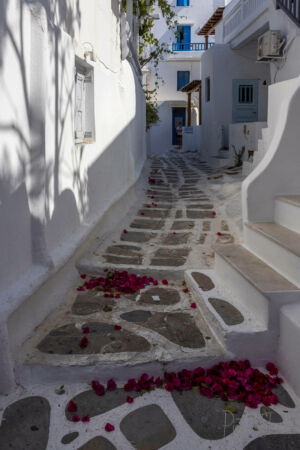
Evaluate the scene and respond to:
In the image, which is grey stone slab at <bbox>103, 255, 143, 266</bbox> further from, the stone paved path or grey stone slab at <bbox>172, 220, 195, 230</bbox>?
grey stone slab at <bbox>172, 220, 195, 230</bbox>

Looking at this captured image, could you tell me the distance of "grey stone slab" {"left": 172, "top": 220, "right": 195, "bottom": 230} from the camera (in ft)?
17.4

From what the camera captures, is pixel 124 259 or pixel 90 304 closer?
pixel 90 304

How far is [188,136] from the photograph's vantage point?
20969mm

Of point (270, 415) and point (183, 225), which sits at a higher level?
point (183, 225)

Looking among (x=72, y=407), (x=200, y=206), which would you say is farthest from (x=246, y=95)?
(x=72, y=407)

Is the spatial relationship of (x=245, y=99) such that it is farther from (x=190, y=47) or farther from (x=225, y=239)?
(x=190, y=47)

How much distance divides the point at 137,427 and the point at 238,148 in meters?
9.30

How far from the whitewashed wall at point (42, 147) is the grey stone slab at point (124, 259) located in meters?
0.35

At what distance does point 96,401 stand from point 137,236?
9.12ft

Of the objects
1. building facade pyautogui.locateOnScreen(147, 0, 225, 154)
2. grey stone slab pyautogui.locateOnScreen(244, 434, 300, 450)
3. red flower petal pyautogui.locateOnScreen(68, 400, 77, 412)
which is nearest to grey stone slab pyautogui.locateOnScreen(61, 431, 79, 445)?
red flower petal pyautogui.locateOnScreen(68, 400, 77, 412)

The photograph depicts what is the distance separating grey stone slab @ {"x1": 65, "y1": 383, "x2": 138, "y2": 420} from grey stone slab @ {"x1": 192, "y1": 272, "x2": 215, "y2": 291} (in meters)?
1.10

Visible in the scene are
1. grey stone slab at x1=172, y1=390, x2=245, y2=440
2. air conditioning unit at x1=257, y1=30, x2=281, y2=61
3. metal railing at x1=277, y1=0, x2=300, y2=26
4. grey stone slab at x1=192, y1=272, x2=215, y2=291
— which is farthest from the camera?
air conditioning unit at x1=257, y1=30, x2=281, y2=61

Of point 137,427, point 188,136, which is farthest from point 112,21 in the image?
point 188,136

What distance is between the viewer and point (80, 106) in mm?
4109
